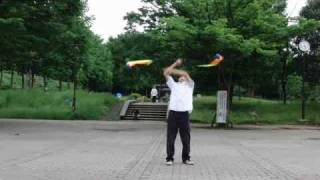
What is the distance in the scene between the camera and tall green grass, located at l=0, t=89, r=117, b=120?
143 ft

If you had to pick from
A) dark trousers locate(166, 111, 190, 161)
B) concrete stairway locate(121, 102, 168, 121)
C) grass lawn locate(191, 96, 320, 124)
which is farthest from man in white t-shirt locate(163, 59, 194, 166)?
concrete stairway locate(121, 102, 168, 121)

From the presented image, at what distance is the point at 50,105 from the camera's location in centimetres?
4781

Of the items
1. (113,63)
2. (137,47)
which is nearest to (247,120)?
(137,47)

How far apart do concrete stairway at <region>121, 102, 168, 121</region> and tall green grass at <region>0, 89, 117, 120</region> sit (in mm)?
1783

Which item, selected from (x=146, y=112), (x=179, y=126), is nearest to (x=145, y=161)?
(x=179, y=126)

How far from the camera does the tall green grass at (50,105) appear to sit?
43625 millimetres

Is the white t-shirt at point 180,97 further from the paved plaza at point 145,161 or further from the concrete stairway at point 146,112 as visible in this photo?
the concrete stairway at point 146,112

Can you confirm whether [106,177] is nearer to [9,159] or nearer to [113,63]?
[9,159]

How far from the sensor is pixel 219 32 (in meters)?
30.2

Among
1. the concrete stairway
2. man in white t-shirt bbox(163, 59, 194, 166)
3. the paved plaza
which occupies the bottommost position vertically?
the paved plaza

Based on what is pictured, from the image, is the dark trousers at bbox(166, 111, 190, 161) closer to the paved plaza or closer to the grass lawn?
the paved plaza

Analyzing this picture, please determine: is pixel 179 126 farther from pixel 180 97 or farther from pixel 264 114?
pixel 264 114

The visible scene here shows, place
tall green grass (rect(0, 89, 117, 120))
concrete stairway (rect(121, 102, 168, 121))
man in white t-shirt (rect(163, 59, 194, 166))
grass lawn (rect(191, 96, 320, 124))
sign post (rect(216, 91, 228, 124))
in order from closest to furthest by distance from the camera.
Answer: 1. man in white t-shirt (rect(163, 59, 194, 166))
2. sign post (rect(216, 91, 228, 124))
3. grass lawn (rect(191, 96, 320, 124))
4. tall green grass (rect(0, 89, 117, 120))
5. concrete stairway (rect(121, 102, 168, 121))

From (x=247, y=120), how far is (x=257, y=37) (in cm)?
912
